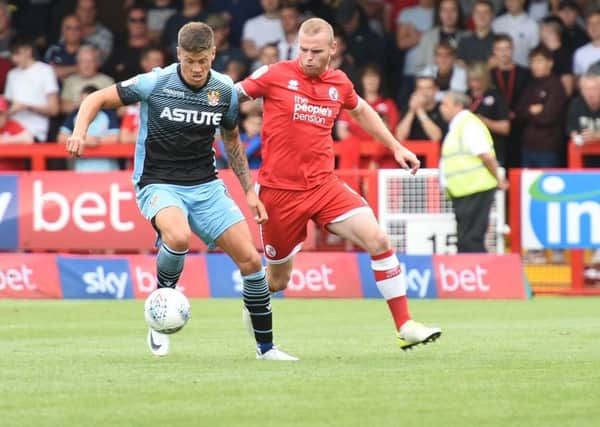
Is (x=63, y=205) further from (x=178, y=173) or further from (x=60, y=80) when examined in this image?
(x=178, y=173)

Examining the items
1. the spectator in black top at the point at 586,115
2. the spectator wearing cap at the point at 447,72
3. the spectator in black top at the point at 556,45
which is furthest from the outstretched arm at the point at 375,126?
the spectator in black top at the point at 556,45

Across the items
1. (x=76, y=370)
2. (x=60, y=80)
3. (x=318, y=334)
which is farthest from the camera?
(x=60, y=80)

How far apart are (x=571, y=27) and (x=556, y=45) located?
59cm

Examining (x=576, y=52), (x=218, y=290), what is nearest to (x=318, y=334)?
(x=218, y=290)

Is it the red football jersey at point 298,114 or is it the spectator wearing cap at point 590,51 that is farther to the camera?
the spectator wearing cap at point 590,51

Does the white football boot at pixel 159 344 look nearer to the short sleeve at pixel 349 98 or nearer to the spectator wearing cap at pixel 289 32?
the short sleeve at pixel 349 98

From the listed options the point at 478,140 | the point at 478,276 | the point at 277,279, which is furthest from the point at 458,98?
the point at 277,279

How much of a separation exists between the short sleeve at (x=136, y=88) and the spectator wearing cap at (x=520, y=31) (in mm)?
10500

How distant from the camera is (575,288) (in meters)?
17.9

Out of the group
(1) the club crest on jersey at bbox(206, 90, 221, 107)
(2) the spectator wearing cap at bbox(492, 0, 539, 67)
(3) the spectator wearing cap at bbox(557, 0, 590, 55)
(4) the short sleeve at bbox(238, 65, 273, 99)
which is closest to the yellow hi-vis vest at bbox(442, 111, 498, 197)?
(2) the spectator wearing cap at bbox(492, 0, 539, 67)

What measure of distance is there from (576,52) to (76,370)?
1142 cm

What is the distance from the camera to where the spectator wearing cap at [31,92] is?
2038 cm

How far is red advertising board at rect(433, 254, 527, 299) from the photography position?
17.5m

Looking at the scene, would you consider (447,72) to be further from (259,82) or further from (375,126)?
(259,82)
